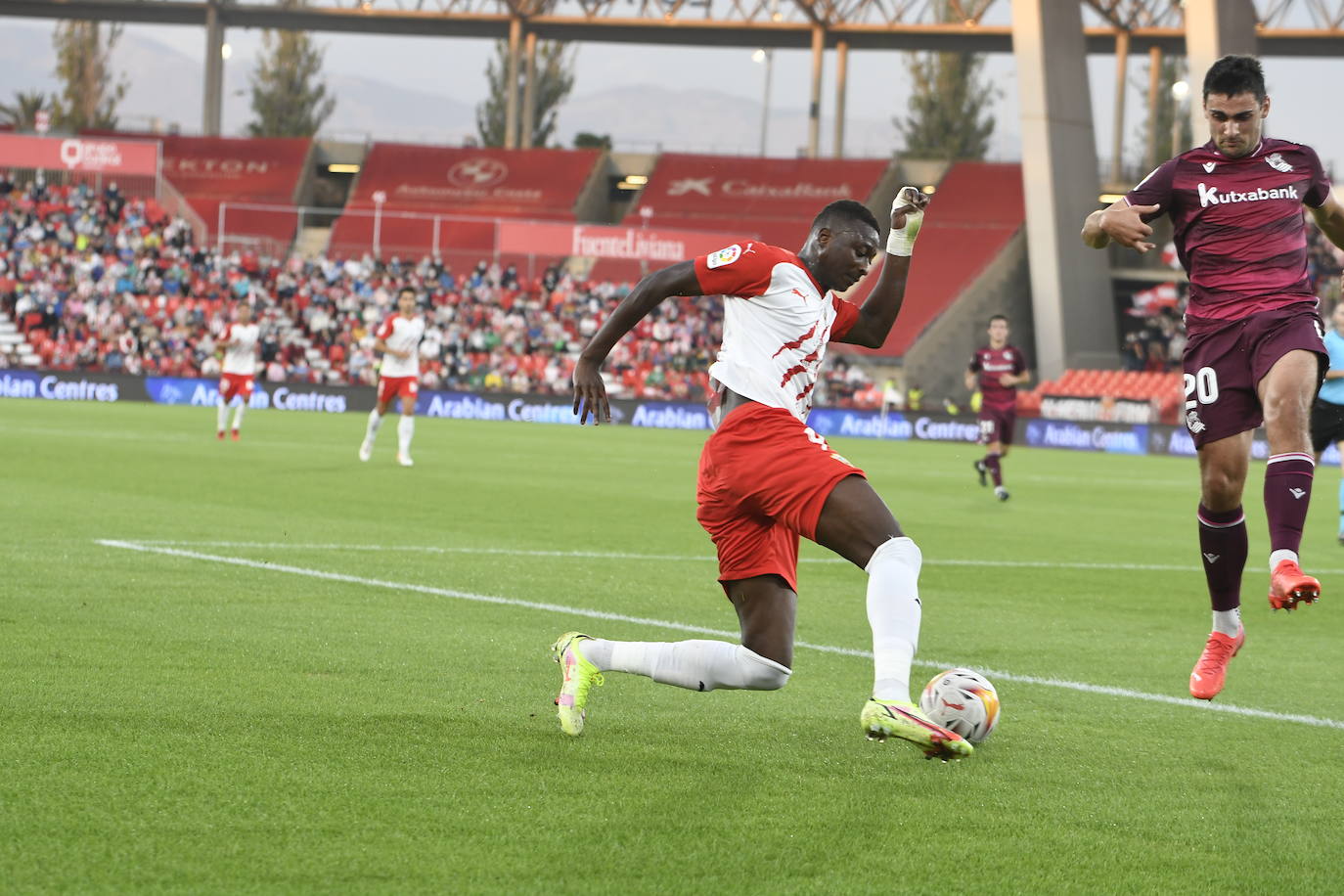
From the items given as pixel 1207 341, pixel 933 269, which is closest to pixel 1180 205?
pixel 1207 341

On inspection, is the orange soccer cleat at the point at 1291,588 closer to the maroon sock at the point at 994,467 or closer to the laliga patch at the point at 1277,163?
the laliga patch at the point at 1277,163

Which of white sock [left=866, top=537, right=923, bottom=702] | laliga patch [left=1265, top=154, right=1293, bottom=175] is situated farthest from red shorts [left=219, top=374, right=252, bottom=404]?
white sock [left=866, top=537, right=923, bottom=702]

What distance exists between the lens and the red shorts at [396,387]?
23234 mm

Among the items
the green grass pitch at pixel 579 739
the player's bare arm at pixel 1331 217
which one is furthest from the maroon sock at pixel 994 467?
the player's bare arm at pixel 1331 217

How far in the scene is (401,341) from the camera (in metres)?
23.0

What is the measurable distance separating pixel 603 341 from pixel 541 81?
84.6 meters

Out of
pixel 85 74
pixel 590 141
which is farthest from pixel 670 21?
pixel 85 74

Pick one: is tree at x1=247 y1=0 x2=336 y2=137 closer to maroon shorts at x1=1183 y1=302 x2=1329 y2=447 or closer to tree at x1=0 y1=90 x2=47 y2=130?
tree at x1=0 y1=90 x2=47 y2=130

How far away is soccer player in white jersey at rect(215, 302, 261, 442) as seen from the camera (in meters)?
27.1

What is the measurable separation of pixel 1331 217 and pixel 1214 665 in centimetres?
197

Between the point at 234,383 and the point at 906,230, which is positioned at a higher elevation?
the point at 906,230

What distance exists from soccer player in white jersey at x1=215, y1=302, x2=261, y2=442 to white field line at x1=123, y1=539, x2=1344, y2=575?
15.3 meters

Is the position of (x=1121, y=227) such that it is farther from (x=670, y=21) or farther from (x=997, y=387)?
(x=670, y=21)

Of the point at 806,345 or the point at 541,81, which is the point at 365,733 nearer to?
the point at 806,345
